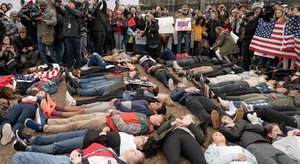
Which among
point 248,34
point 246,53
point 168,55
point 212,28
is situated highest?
point 212,28

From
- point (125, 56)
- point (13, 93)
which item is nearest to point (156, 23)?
point (125, 56)

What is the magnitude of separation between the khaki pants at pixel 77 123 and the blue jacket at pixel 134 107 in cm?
57

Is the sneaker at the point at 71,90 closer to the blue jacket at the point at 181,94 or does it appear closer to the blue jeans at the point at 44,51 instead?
the blue jacket at the point at 181,94

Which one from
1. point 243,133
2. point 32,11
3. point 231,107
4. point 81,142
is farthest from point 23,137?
point 32,11

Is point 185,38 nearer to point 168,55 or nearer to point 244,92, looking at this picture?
point 168,55

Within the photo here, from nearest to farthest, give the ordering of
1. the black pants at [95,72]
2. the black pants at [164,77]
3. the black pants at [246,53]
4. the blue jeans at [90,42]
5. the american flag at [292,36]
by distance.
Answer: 1. the black pants at [95,72]
2. the black pants at [164,77]
3. the american flag at [292,36]
4. the black pants at [246,53]
5. the blue jeans at [90,42]

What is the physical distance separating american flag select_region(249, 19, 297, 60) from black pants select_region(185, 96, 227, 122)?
4.15 meters

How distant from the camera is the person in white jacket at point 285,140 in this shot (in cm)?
478

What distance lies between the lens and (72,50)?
10234 mm

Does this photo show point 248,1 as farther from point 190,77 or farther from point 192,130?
point 192,130

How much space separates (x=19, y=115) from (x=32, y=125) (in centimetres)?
50

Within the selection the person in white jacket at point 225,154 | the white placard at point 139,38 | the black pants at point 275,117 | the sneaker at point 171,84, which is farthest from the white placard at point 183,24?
the person in white jacket at point 225,154

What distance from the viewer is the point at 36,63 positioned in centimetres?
1078

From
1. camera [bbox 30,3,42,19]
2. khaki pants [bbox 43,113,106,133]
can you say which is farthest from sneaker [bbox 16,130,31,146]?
camera [bbox 30,3,42,19]
